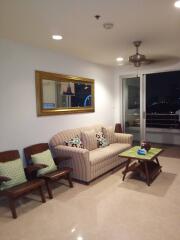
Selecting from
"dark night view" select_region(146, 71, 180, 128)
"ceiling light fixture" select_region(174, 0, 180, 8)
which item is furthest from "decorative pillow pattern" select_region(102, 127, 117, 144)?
"ceiling light fixture" select_region(174, 0, 180, 8)

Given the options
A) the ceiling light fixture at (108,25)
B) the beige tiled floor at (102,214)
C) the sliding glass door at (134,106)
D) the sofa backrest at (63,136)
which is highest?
the ceiling light fixture at (108,25)

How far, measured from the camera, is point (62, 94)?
431cm

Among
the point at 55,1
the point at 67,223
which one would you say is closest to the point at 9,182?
the point at 67,223

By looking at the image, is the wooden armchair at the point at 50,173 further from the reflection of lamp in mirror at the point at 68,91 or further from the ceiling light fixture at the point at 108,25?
the ceiling light fixture at the point at 108,25

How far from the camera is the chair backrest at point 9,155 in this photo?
3.08m

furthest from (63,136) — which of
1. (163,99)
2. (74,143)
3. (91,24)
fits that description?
(163,99)

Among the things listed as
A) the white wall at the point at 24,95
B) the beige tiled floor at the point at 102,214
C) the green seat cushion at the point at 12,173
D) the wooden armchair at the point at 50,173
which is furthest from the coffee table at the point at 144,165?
the green seat cushion at the point at 12,173

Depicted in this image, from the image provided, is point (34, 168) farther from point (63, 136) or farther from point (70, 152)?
point (63, 136)

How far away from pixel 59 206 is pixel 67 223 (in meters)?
0.44

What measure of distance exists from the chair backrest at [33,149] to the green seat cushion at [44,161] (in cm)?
18

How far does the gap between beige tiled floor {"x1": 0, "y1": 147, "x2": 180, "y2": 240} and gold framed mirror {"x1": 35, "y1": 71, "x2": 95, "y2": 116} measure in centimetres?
156

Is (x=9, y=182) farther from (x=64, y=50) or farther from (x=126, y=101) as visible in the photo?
(x=126, y=101)

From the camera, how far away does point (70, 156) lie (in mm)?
3672

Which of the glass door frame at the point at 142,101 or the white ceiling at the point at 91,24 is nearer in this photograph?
the white ceiling at the point at 91,24
